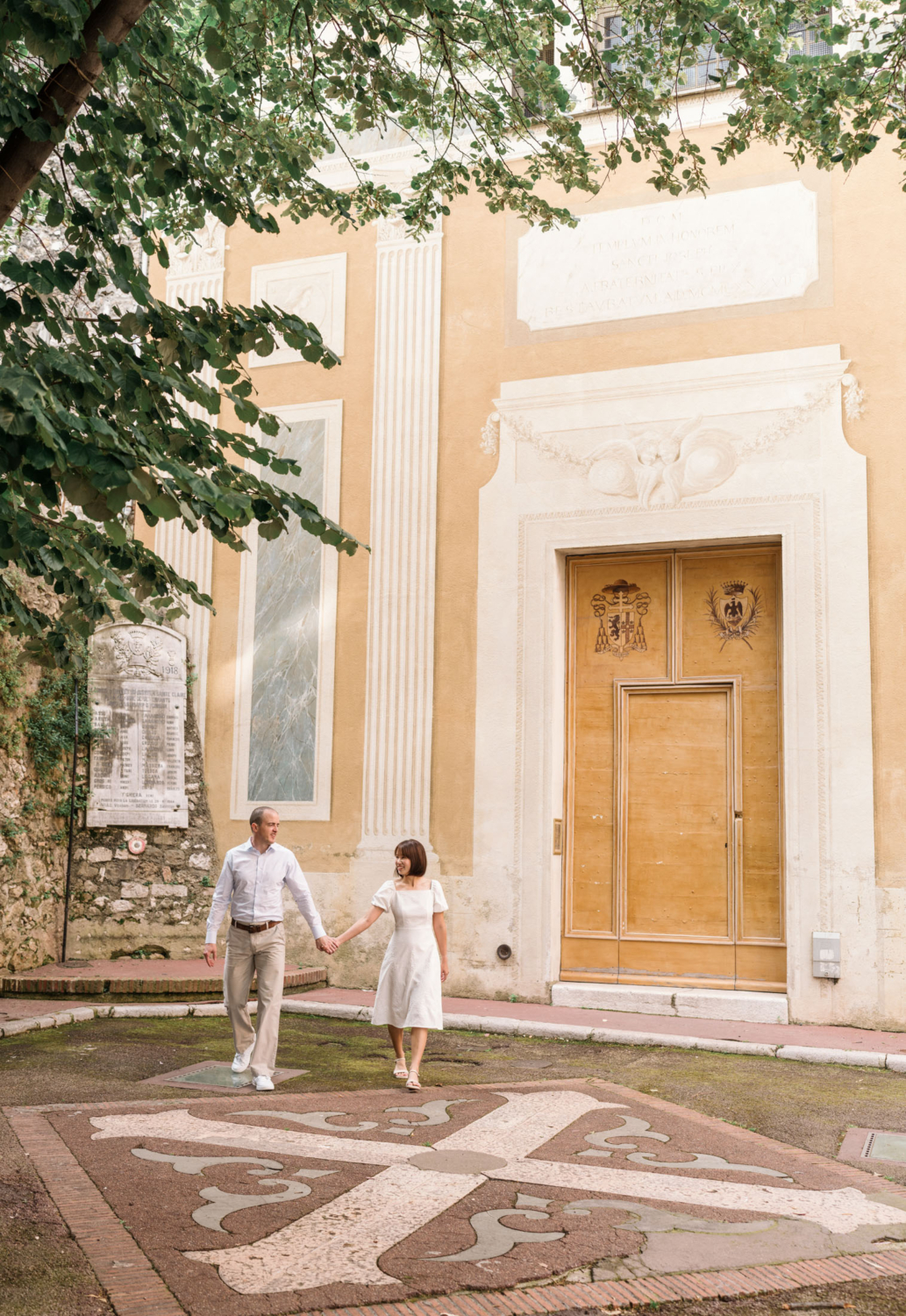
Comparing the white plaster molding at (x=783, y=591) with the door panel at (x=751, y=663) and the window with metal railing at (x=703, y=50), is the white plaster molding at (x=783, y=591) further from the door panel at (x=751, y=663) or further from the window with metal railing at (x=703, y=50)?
the window with metal railing at (x=703, y=50)

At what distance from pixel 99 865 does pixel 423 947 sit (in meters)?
5.59

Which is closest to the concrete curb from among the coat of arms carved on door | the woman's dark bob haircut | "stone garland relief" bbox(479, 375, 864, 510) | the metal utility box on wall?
the metal utility box on wall

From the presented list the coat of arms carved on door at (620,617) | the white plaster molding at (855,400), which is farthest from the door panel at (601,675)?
the white plaster molding at (855,400)

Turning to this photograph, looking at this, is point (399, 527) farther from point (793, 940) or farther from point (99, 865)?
point (793, 940)

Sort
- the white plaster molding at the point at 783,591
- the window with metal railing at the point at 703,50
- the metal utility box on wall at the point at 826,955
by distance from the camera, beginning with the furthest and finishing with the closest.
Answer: the window with metal railing at the point at 703,50, the white plaster molding at the point at 783,591, the metal utility box on wall at the point at 826,955

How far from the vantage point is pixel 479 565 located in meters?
11.4

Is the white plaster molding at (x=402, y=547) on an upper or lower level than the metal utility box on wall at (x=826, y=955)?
upper

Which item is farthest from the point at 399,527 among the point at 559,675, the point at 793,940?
the point at 793,940

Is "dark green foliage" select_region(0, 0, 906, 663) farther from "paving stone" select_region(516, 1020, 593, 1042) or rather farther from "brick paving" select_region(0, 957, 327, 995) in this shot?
"brick paving" select_region(0, 957, 327, 995)

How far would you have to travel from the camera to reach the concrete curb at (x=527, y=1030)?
848 centimetres

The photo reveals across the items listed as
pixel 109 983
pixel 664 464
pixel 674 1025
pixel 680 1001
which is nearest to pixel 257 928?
pixel 109 983

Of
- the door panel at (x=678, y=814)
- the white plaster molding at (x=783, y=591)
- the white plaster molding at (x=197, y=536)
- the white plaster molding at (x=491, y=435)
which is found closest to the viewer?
the white plaster molding at (x=783, y=591)

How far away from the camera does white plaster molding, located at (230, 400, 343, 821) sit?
11727 mm

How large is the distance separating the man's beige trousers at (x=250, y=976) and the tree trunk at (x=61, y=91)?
4538mm
